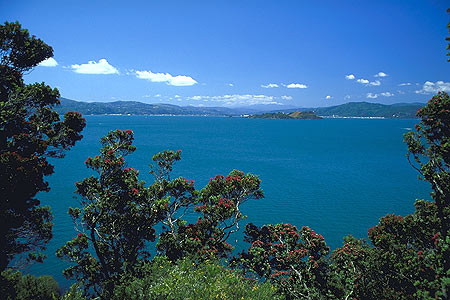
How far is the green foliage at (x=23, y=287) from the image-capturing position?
12.4m

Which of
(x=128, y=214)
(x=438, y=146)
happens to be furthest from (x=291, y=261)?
(x=438, y=146)

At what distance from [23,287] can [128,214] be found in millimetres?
6880

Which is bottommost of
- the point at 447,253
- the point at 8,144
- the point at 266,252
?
the point at 266,252

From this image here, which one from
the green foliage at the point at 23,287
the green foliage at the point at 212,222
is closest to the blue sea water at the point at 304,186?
the green foliage at the point at 23,287

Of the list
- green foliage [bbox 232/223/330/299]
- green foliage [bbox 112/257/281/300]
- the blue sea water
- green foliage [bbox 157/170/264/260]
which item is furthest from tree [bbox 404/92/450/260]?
the blue sea water

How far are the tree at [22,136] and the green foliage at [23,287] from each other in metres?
1.26

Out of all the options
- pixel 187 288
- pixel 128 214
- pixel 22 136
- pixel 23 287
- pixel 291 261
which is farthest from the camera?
pixel 128 214

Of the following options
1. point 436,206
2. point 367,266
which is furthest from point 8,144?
point 436,206

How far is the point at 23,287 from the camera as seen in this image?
50.1 feet

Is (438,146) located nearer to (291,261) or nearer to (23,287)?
(291,261)

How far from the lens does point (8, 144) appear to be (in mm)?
12297

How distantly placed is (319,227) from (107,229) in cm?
2701

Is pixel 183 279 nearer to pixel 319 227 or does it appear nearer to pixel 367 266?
pixel 367 266

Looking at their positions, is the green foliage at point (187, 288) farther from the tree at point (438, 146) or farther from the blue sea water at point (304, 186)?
the blue sea water at point (304, 186)
